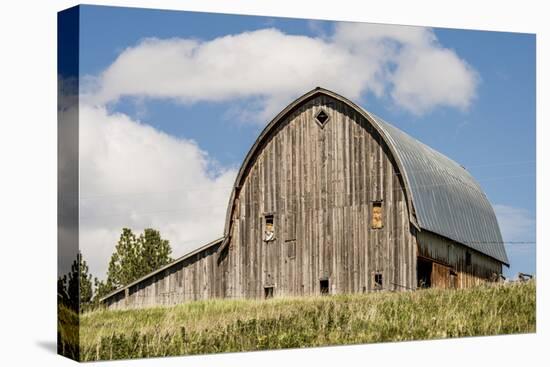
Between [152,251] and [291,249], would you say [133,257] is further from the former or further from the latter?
[291,249]

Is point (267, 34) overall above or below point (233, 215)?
above

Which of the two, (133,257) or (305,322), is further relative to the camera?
(305,322)

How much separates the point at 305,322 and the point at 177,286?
258cm

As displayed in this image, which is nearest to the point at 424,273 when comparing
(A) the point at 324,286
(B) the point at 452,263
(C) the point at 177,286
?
(B) the point at 452,263

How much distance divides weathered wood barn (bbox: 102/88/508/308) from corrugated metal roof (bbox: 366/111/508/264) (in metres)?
0.03

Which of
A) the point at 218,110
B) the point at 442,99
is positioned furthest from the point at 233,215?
the point at 442,99

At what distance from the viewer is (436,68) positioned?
23.2 meters

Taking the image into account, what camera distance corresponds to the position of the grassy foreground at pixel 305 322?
64.5 ft

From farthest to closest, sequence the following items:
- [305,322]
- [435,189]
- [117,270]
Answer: [435,189] → [305,322] → [117,270]

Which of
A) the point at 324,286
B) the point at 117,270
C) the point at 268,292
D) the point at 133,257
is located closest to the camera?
the point at 117,270

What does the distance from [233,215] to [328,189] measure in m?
1.92

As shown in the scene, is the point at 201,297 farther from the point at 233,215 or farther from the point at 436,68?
the point at 436,68

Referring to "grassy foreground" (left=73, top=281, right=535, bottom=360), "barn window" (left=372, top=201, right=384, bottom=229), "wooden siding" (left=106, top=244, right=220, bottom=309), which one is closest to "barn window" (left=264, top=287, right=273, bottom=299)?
"grassy foreground" (left=73, top=281, right=535, bottom=360)

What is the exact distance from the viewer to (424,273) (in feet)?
77.9
